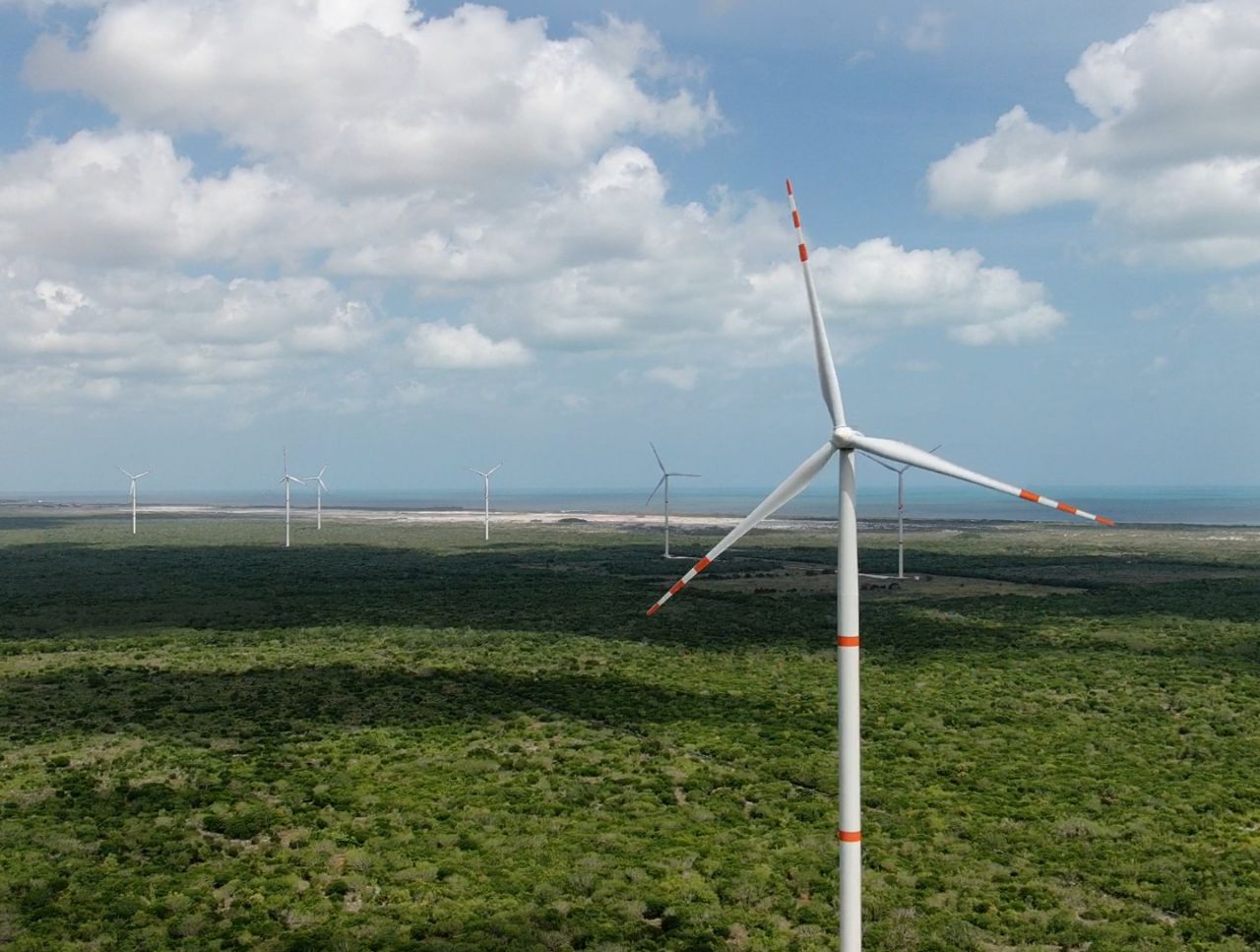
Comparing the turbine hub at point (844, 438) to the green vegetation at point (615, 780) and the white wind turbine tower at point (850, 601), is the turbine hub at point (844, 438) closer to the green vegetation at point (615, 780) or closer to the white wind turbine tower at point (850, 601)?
the white wind turbine tower at point (850, 601)

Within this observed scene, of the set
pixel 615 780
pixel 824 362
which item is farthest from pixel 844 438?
pixel 615 780

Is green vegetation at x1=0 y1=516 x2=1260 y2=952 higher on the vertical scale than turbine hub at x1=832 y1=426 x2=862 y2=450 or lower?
lower

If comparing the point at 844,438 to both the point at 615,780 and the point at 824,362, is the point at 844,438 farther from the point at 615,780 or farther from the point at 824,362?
the point at 615,780

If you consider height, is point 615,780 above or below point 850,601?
below

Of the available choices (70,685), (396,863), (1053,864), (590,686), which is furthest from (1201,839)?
(70,685)

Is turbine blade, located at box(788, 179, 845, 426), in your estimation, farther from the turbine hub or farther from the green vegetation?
the green vegetation

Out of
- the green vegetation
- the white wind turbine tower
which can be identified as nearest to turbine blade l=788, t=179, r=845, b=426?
the white wind turbine tower
